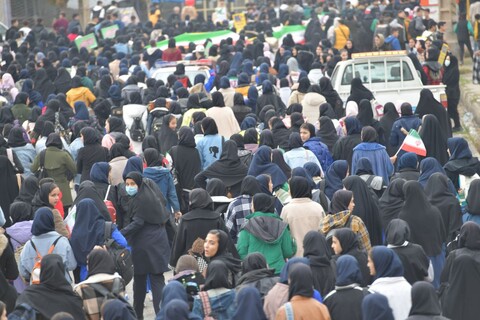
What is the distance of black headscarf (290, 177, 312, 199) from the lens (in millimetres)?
12500

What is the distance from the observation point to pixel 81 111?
2083 cm

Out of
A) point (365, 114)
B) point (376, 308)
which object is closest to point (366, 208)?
point (376, 308)

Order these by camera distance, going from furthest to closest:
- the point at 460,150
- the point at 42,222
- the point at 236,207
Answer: the point at 460,150 < the point at 236,207 < the point at 42,222

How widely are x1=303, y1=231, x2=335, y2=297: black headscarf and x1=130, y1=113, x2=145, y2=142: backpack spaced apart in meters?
8.92

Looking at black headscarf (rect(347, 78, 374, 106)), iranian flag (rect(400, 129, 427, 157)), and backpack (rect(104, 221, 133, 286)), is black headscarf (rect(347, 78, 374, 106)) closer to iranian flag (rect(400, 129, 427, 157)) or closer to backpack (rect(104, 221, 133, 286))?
iranian flag (rect(400, 129, 427, 157))

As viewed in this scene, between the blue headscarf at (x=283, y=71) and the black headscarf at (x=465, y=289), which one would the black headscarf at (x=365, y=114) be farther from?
the black headscarf at (x=465, y=289)

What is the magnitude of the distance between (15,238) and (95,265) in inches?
82.0

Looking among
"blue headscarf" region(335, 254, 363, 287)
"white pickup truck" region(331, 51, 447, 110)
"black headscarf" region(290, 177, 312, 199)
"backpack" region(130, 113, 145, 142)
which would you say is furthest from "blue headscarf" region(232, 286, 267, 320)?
"white pickup truck" region(331, 51, 447, 110)

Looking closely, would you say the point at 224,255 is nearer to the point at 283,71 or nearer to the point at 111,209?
the point at 111,209

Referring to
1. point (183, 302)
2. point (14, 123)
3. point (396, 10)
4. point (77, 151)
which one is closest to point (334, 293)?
point (183, 302)

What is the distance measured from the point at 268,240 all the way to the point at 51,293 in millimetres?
2295

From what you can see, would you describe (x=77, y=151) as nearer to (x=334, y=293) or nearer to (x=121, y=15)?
(x=334, y=293)

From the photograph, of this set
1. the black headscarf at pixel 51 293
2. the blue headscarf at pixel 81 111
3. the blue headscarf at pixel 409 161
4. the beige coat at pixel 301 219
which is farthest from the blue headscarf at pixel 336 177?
the blue headscarf at pixel 81 111

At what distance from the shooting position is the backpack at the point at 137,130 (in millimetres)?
19469
